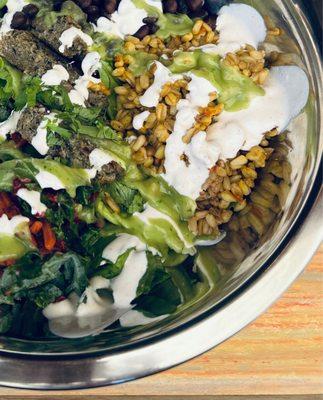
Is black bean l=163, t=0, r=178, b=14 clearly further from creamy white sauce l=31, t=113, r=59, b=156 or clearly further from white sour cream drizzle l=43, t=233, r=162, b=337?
white sour cream drizzle l=43, t=233, r=162, b=337

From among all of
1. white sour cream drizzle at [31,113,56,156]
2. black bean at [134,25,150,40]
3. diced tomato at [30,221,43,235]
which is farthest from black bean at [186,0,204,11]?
diced tomato at [30,221,43,235]

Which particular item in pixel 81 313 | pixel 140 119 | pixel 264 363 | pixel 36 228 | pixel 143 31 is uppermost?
pixel 143 31

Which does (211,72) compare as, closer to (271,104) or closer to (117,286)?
(271,104)

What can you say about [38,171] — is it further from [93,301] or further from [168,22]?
[168,22]

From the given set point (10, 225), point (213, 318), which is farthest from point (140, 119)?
point (213, 318)

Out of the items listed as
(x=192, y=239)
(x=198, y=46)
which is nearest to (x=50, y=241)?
(x=192, y=239)

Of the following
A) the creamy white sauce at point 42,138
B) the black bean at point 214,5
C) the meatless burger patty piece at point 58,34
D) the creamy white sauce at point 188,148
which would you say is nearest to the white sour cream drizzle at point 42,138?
the creamy white sauce at point 42,138
